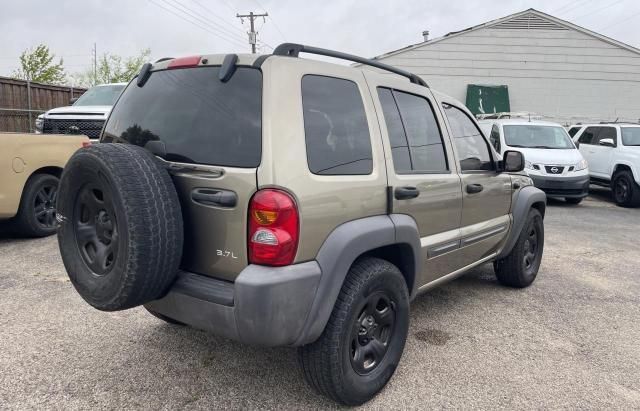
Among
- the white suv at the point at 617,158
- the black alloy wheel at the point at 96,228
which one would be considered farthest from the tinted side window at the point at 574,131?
the black alloy wheel at the point at 96,228

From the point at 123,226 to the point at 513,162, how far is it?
308cm

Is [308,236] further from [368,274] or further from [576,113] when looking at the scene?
[576,113]

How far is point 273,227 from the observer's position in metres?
2.23

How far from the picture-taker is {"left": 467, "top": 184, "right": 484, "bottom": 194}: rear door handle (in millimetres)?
3600

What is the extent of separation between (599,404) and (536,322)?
3.80 feet

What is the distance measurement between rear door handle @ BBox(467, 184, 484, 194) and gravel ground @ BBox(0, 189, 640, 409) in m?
1.04

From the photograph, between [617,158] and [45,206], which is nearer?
[45,206]

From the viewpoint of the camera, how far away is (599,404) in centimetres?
277

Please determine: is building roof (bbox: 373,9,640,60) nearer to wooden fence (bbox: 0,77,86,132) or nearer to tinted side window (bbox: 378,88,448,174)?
wooden fence (bbox: 0,77,86,132)

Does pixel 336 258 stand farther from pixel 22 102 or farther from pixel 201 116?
pixel 22 102

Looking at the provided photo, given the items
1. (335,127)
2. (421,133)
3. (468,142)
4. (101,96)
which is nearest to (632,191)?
(468,142)

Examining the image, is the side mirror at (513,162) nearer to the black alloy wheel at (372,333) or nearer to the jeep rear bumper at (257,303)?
the black alloy wheel at (372,333)

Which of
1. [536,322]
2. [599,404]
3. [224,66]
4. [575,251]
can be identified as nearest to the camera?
[224,66]

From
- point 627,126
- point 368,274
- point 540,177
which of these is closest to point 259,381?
point 368,274
